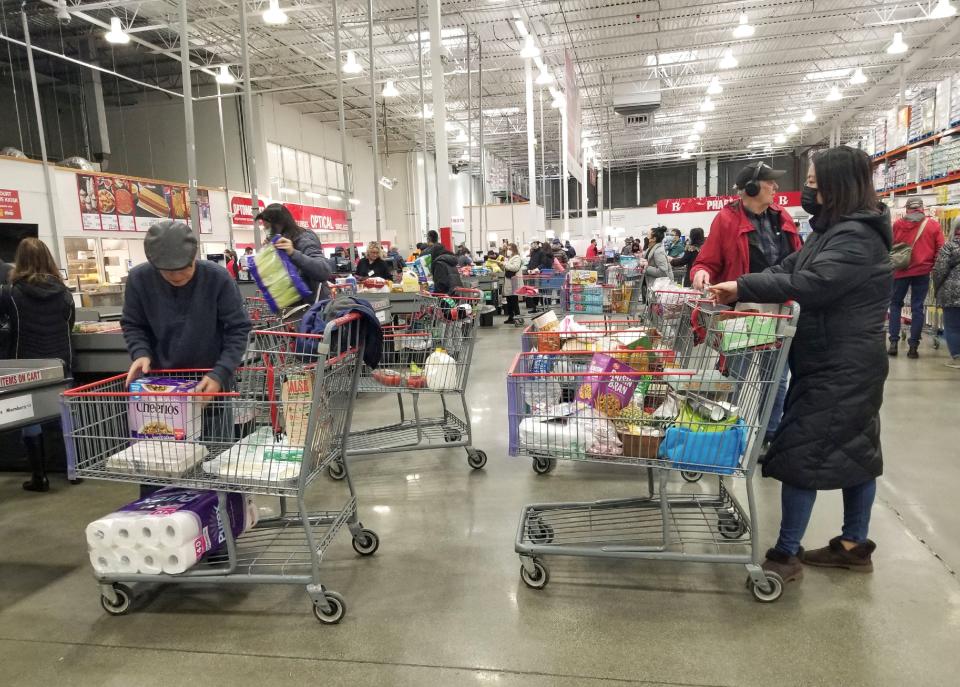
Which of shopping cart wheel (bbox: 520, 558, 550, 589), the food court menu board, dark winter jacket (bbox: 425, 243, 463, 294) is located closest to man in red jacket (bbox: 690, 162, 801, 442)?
shopping cart wheel (bbox: 520, 558, 550, 589)

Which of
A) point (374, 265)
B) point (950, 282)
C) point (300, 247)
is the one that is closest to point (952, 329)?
point (950, 282)

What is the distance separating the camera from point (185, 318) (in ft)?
9.27

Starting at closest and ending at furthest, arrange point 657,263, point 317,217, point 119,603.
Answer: point 119,603 < point 657,263 < point 317,217

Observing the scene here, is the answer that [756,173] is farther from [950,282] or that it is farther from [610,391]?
[950,282]

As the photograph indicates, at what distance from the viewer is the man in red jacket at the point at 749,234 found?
3652 millimetres

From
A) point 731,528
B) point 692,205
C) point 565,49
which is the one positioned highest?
point 565,49

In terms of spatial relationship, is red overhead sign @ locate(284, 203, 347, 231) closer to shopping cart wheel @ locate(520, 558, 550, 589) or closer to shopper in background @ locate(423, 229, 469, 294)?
shopper in background @ locate(423, 229, 469, 294)

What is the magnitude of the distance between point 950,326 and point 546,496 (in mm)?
5593

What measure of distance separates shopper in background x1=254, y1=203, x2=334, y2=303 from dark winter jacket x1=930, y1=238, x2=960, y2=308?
19.8ft

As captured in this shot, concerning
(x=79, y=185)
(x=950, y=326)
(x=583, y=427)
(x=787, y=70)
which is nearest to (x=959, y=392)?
(x=950, y=326)

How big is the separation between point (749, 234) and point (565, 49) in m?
12.0

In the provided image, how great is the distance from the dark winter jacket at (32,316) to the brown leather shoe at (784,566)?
4.17 m

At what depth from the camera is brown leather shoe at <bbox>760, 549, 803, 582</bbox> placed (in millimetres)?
2637

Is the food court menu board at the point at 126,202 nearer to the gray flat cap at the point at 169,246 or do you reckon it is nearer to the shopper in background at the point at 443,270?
the shopper in background at the point at 443,270
